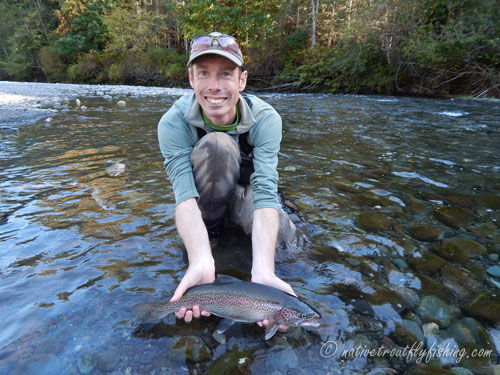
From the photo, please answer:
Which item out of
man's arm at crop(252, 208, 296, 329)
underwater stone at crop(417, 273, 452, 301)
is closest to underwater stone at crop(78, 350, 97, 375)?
man's arm at crop(252, 208, 296, 329)

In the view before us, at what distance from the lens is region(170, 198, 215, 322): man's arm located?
207cm

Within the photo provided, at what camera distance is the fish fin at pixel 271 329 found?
1.94 m

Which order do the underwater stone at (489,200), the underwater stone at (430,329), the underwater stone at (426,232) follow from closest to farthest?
the underwater stone at (430,329), the underwater stone at (426,232), the underwater stone at (489,200)

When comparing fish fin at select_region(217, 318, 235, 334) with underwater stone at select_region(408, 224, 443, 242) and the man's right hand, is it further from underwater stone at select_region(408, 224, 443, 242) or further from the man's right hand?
underwater stone at select_region(408, 224, 443, 242)

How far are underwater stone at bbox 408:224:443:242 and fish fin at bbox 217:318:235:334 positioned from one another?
215cm

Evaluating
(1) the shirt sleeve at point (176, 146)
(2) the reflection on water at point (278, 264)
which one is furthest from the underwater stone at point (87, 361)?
(1) the shirt sleeve at point (176, 146)

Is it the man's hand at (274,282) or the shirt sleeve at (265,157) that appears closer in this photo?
the man's hand at (274,282)

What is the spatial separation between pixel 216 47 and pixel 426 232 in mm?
2736

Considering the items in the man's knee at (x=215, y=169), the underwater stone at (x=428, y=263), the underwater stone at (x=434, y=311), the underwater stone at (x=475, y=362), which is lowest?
the underwater stone at (x=475, y=362)

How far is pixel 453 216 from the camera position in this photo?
3621mm

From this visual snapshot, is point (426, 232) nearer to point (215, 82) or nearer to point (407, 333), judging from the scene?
point (407, 333)

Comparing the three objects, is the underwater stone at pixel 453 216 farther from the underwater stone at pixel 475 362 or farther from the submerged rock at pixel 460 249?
the underwater stone at pixel 475 362

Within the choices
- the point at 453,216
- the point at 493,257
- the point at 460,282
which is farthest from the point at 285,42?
the point at 460,282

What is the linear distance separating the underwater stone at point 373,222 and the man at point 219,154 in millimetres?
896
